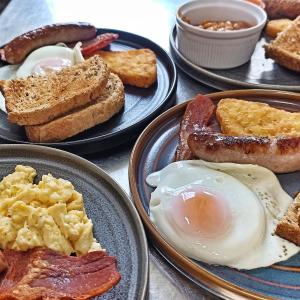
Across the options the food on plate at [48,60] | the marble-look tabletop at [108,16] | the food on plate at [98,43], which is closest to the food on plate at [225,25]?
the marble-look tabletop at [108,16]

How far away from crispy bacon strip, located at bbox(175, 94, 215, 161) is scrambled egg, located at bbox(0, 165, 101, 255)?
504 mm

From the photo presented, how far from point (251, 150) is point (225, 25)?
1207 millimetres

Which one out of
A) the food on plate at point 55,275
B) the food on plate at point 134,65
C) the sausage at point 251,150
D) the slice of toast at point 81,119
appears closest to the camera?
the food on plate at point 55,275

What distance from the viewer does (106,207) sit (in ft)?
5.17

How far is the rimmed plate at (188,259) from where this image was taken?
4.41 ft

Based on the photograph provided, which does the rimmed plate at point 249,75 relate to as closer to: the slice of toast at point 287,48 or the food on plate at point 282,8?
the slice of toast at point 287,48

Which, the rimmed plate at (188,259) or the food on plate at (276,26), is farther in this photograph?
the food on plate at (276,26)

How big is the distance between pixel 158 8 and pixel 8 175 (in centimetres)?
223

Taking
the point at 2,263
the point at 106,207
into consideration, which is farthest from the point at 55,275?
the point at 106,207

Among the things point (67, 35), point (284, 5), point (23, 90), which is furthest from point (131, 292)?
point (284, 5)

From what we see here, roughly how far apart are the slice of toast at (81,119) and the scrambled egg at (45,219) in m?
0.42

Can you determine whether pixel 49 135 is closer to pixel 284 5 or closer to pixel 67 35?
pixel 67 35

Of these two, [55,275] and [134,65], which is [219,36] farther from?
[55,275]

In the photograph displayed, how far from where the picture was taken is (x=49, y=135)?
6.39ft
